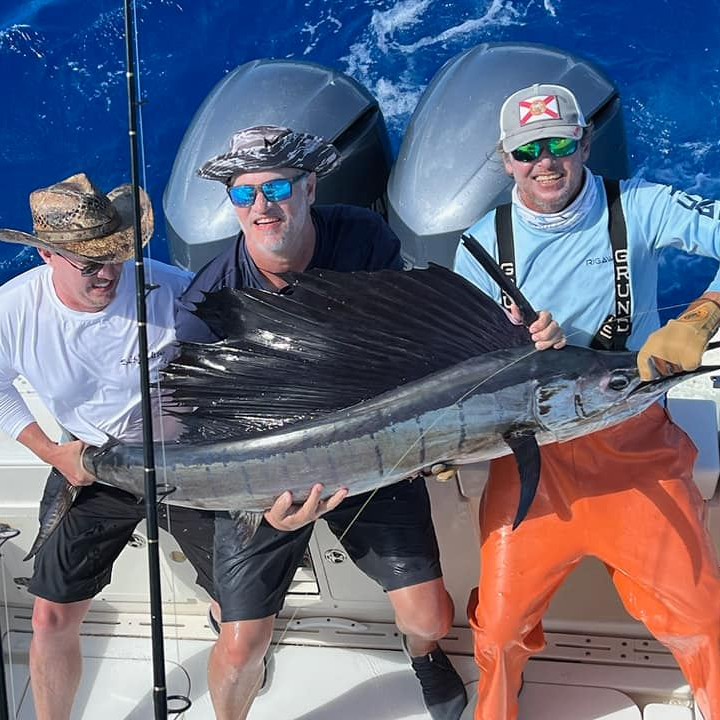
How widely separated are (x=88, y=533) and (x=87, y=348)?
0.49 m

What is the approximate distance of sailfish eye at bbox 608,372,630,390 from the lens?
2094 mm

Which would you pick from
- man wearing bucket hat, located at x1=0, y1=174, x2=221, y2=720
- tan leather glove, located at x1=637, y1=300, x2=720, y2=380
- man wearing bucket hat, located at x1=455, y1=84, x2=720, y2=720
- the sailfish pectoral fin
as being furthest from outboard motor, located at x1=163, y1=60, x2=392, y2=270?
tan leather glove, located at x1=637, y1=300, x2=720, y2=380

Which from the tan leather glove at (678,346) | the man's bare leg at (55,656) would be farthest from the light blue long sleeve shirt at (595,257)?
the man's bare leg at (55,656)

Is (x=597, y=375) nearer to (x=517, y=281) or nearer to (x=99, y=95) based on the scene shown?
(x=517, y=281)

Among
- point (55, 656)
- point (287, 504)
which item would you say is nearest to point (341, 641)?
point (55, 656)

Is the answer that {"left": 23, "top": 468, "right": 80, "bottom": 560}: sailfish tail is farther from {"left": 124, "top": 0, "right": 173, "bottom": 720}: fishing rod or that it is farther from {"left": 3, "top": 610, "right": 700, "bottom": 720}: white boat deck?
{"left": 3, "top": 610, "right": 700, "bottom": 720}: white boat deck

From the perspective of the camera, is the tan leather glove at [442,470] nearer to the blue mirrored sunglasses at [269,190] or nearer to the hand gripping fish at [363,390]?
the hand gripping fish at [363,390]

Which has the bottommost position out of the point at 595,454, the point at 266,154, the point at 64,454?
the point at 64,454

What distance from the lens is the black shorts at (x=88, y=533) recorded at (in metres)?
2.51

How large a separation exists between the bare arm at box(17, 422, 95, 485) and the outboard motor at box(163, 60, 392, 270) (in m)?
1.38

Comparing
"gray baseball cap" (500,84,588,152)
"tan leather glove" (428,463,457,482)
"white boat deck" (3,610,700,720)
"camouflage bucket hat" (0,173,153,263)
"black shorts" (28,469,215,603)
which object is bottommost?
"white boat deck" (3,610,700,720)

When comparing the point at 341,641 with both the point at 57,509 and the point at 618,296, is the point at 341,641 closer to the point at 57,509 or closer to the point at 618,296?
the point at 57,509

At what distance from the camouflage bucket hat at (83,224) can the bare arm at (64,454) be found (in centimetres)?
50

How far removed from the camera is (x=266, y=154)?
2.27m
